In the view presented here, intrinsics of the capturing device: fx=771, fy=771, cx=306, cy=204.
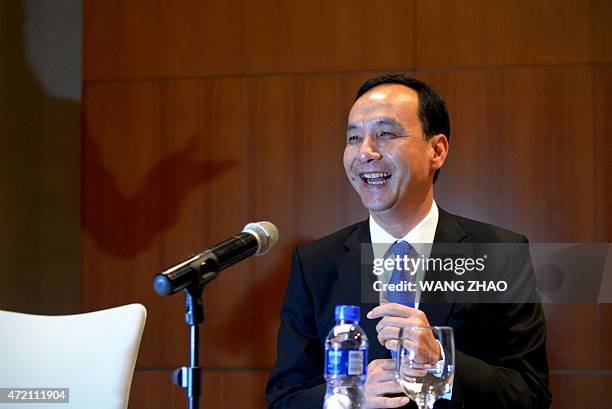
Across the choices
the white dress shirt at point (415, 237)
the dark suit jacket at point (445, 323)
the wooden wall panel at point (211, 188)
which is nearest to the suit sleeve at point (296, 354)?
the dark suit jacket at point (445, 323)

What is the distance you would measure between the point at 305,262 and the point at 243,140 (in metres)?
1.31

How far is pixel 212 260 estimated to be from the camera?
1.25 metres

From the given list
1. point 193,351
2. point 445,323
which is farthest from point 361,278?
point 193,351

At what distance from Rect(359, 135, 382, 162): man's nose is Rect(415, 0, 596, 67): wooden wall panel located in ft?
4.30

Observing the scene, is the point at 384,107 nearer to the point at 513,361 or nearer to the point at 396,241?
the point at 396,241

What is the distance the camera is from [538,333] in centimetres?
200

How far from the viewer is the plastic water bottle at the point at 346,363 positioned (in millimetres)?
1331

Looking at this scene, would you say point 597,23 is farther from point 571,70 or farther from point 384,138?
point 384,138

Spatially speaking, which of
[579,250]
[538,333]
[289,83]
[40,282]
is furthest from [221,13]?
[538,333]

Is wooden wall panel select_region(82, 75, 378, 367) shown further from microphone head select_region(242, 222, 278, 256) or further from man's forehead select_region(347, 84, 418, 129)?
microphone head select_region(242, 222, 278, 256)

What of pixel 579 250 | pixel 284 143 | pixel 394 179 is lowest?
pixel 579 250

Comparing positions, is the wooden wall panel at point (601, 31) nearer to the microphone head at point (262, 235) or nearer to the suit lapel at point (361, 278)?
the suit lapel at point (361, 278)

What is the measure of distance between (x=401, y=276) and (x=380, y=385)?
499mm

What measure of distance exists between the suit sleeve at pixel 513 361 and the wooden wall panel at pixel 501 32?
1.30 meters
